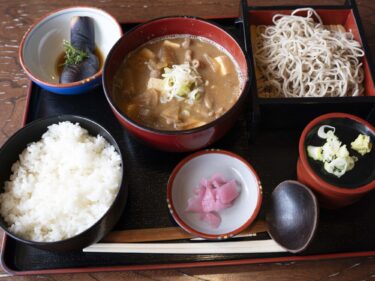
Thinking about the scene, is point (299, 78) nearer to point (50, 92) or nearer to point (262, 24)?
point (262, 24)

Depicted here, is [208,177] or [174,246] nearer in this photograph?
[174,246]

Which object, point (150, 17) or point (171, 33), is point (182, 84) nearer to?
point (171, 33)

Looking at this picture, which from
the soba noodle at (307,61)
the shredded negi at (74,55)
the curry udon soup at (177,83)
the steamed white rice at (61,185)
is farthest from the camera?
the shredded negi at (74,55)

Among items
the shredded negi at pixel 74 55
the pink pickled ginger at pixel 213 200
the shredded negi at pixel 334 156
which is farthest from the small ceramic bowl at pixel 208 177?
the shredded negi at pixel 74 55

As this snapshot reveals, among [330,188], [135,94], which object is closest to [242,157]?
[330,188]

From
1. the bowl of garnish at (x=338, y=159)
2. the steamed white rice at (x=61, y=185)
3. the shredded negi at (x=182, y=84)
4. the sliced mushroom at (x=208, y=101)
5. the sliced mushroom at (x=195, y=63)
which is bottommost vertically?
the steamed white rice at (x=61, y=185)

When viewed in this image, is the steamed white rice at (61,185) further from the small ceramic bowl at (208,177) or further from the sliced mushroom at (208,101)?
the sliced mushroom at (208,101)

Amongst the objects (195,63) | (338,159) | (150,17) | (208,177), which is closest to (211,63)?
(195,63)
